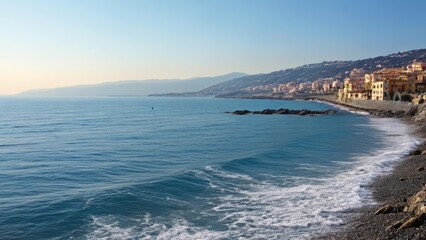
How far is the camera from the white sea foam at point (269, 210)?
12977 mm

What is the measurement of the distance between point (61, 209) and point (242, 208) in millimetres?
7071

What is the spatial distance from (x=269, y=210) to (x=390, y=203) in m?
4.42

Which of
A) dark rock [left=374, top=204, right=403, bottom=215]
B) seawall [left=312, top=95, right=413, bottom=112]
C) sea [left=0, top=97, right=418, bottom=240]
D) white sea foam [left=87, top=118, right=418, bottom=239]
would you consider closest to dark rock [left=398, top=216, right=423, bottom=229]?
dark rock [left=374, top=204, right=403, bottom=215]

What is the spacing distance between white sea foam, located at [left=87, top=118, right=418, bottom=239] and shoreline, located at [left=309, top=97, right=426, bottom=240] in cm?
46

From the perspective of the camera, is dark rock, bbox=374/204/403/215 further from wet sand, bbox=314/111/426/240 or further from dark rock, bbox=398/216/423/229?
dark rock, bbox=398/216/423/229

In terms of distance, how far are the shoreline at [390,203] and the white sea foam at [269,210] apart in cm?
46

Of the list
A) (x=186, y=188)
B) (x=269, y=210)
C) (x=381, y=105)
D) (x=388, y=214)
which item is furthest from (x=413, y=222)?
(x=381, y=105)

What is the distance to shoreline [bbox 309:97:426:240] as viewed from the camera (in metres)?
11.4

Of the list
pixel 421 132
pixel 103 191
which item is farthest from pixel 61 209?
pixel 421 132

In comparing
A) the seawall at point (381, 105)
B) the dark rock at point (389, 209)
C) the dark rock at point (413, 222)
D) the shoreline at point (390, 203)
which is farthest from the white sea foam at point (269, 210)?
the seawall at point (381, 105)

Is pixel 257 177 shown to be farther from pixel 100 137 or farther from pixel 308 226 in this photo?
pixel 100 137

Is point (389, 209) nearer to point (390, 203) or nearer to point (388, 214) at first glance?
point (388, 214)

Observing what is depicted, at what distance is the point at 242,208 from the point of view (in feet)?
51.6

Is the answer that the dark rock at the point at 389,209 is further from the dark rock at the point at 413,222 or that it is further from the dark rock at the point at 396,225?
the dark rock at the point at 413,222
